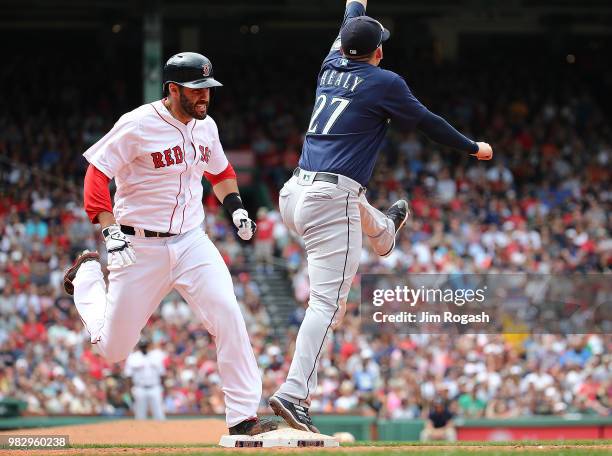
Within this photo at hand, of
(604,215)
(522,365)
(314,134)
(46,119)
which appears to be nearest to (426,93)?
(604,215)

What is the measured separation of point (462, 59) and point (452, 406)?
1196 cm

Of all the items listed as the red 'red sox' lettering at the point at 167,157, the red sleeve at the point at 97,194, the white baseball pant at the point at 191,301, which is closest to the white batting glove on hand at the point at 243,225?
the white baseball pant at the point at 191,301

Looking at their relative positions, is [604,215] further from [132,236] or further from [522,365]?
[132,236]

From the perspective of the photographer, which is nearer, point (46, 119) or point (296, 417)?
point (296, 417)

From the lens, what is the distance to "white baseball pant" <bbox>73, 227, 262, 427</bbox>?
641 centimetres

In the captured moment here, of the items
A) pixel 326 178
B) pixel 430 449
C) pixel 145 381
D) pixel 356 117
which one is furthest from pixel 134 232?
pixel 145 381

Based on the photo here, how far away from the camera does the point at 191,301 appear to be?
6562 mm

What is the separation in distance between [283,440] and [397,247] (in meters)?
12.1

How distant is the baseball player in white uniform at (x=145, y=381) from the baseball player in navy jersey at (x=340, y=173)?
896 centimetres

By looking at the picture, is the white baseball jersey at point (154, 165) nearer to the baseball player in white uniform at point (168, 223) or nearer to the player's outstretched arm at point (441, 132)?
the baseball player in white uniform at point (168, 223)

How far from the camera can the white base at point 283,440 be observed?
6207 millimetres

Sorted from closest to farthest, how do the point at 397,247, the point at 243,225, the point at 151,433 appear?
1. the point at 243,225
2. the point at 151,433
3. the point at 397,247

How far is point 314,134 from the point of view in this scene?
662 cm

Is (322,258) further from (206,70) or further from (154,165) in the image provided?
(206,70)
